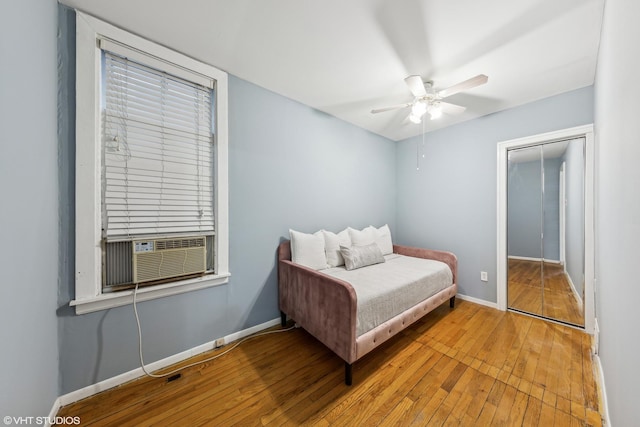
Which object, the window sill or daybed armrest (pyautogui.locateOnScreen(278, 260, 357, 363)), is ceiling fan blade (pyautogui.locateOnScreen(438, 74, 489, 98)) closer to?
daybed armrest (pyautogui.locateOnScreen(278, 260, 357, 363))

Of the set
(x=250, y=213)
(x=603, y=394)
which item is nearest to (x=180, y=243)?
(x=250, y=213)

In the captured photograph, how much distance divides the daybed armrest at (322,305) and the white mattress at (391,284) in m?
0.13

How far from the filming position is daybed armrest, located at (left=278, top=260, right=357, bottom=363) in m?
1.59

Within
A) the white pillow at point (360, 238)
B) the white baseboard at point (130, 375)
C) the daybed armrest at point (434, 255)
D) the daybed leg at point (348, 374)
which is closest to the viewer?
the white baseboard at point (130, 375)

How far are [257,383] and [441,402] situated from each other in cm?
128

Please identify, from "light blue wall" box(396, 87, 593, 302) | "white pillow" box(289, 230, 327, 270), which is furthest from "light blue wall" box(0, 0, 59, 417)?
"light blue wall" box(396, 87, 593, 302)

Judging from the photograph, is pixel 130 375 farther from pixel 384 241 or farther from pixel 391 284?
pixel 384 241

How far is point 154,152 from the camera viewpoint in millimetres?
1764

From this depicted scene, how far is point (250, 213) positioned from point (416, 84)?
193 centimetres

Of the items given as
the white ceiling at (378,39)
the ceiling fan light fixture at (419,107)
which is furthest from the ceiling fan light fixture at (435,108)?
the white ceiling at (378,39)

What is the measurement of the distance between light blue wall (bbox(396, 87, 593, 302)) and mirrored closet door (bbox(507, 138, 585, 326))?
7.9 inches

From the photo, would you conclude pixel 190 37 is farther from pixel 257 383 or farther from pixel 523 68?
pixel 523 68

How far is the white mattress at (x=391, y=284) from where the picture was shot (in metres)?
1.77

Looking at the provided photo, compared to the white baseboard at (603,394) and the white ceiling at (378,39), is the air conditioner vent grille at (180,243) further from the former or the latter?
the white baseboard at (603,394)
